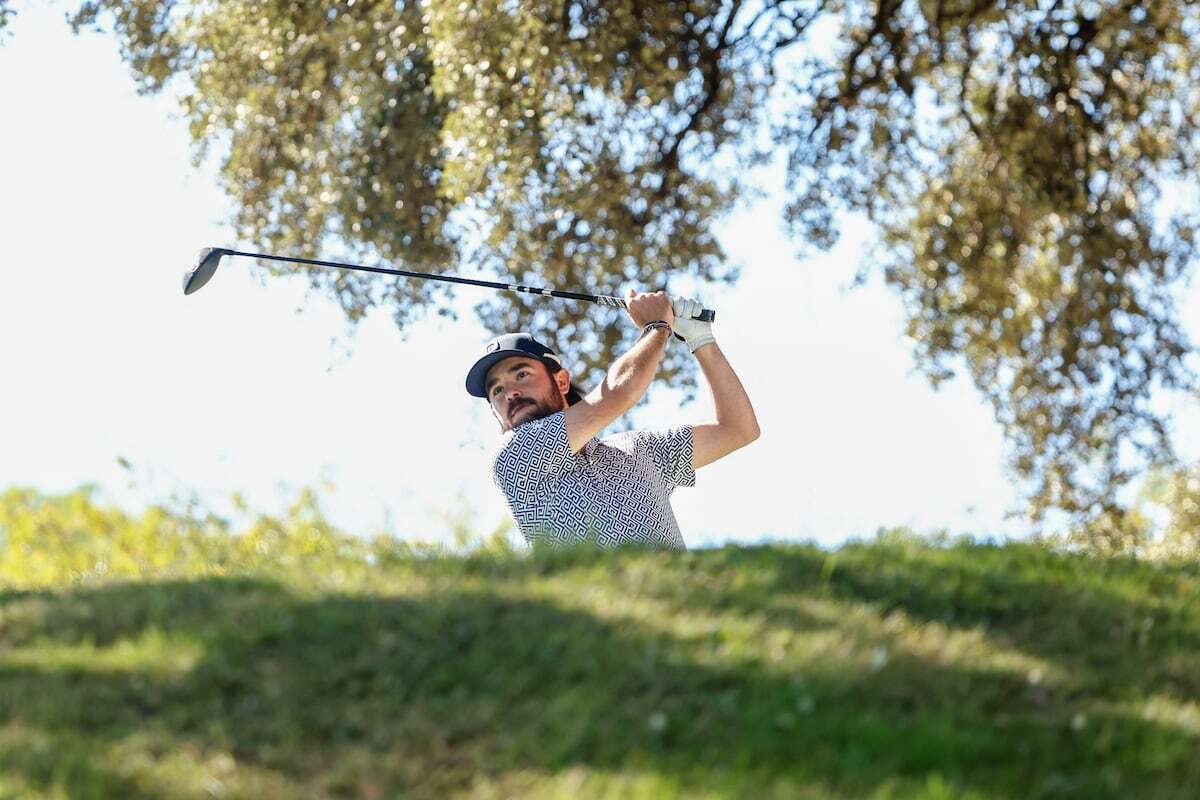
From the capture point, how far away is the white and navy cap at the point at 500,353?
20.8ft

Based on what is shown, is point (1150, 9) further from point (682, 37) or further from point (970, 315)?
point (682, 37)

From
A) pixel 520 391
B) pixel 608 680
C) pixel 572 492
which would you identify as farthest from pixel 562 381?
pixel 608 680

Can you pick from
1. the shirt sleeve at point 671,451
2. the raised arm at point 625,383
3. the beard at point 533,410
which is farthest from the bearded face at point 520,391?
the shirt sleeve at point 671,451

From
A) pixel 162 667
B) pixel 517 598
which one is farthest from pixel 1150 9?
pixel 162 667

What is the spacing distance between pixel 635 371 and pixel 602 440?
0.36 m

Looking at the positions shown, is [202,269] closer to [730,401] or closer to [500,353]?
[500,353]

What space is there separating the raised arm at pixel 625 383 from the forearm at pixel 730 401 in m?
0.29

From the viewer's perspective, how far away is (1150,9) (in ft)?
40.1

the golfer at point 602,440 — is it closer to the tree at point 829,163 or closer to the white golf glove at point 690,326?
the white golf glove at point 690,326

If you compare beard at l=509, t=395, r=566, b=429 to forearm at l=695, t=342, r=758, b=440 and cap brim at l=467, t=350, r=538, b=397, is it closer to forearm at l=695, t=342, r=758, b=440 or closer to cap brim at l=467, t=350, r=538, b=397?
cap brim at l=467, t=350, r=538, b=397

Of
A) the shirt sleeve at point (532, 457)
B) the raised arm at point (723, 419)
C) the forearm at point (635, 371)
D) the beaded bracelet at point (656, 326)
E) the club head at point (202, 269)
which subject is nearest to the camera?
the shirt sleeve at point (532, 457)

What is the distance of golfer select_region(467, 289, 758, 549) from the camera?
5848 millimetres

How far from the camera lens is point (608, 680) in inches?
154

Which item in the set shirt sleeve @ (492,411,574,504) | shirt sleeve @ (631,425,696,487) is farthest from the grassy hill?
shirt sleeve @ (631,425,696,487)
